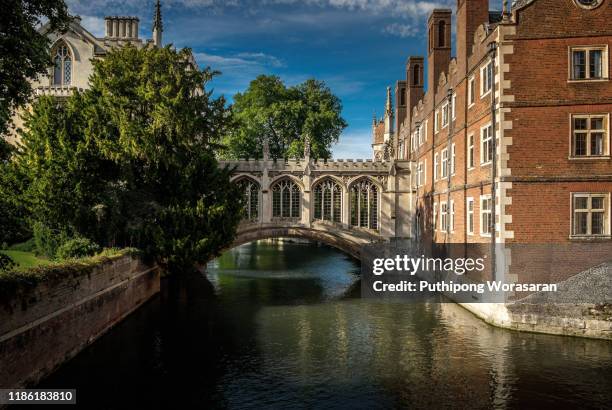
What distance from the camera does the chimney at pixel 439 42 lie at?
92.1 feet

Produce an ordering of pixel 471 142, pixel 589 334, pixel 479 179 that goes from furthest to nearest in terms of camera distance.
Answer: pixel 471 142, pixel 479 179, pixel 589 334

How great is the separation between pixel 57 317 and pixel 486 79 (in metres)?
17.8

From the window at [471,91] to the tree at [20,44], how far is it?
1660 cm

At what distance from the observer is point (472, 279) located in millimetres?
21516

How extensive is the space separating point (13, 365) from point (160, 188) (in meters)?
13.5

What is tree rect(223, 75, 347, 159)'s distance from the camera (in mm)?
42406

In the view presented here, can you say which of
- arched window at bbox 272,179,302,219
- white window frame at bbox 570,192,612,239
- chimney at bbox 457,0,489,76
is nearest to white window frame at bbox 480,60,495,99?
chimney at bbox 457,0,489,76

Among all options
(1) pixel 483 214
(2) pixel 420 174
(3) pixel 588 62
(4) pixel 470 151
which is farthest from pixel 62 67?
(3) pixel 588 62

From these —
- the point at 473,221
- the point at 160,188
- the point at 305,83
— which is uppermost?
the point at 305,83

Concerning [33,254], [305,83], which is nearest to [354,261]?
[305,83]

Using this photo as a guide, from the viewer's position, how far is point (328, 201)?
1325 inches

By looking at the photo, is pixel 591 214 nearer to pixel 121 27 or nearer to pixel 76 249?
pixel 76 249

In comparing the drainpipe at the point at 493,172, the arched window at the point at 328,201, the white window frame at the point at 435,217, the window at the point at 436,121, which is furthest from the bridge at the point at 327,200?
the drainpipe at the point at 493,172

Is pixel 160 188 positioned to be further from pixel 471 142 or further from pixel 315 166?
pixel 471 142
